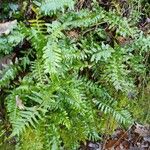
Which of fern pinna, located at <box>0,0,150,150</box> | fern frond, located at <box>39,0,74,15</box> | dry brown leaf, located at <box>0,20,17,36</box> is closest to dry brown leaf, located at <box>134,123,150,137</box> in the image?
fern pinna, located at <box>0,0,150,150</box>

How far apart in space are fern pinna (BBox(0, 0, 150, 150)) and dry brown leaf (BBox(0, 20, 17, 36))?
0.20ft

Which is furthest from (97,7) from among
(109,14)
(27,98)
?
(27,98)

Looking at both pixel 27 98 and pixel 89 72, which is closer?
pixel 27 98

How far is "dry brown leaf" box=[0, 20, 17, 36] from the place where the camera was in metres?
3.89

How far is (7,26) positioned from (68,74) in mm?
872

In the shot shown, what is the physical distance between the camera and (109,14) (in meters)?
4.07

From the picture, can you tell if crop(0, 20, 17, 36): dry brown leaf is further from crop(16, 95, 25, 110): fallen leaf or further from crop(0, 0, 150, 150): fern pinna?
crop(16, 95, 25, 110): fallen leaf

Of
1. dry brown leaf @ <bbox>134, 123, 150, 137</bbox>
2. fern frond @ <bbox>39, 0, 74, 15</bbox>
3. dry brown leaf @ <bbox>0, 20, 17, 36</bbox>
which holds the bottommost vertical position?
dry brown leaf @ <bbox>134, 123, 150, 137</bbox>

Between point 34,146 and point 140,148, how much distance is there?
1371mm

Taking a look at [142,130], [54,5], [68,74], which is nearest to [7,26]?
[54,5]

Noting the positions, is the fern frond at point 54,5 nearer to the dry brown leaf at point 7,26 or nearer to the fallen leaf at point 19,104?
the dry brown leaf at point 7,26

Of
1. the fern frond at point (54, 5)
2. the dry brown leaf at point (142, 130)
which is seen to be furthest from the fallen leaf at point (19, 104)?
the dry brown leaf at point (142, 130)

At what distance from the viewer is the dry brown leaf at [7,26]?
3887 mm

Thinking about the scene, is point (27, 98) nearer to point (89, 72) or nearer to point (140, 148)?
point (89, 72)
